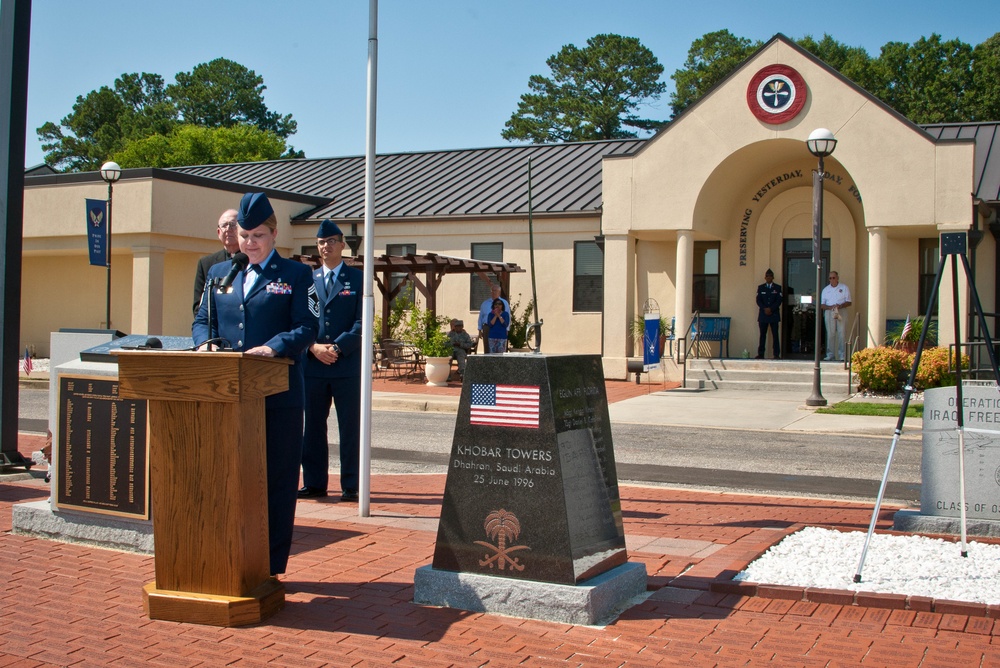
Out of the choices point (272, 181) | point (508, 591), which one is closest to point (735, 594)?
point (508, 591)

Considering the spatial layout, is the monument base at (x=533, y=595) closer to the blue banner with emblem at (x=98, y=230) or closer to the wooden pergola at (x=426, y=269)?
the wooden pergola at (x=426, y=269)

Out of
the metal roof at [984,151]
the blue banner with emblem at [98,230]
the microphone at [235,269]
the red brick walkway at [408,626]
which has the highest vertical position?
the metal roof at [984,151]

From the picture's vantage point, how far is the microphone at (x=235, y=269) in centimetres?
517

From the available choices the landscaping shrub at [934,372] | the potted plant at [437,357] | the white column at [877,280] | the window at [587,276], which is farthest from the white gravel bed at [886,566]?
the window at [587,276]

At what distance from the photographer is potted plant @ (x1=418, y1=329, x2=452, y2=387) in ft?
67.2

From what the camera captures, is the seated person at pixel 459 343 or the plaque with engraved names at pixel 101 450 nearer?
the plaque with engraved names at pixel 101 450

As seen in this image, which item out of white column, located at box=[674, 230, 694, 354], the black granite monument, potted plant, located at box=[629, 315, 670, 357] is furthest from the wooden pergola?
the black granite monument

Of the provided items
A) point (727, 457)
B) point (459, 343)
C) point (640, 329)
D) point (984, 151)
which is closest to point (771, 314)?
point (640, 329)

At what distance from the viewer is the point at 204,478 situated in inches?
180

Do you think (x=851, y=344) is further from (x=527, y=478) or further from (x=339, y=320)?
(x=527, y=478)

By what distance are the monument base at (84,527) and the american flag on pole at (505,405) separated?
241 cm

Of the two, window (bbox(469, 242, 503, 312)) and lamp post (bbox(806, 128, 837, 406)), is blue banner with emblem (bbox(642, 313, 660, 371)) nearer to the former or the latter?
lamp post (bbox(806, 128, 837, 406))

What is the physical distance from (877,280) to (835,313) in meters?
1.59

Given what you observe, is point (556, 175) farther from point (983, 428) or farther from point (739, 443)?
point (983, 428)
